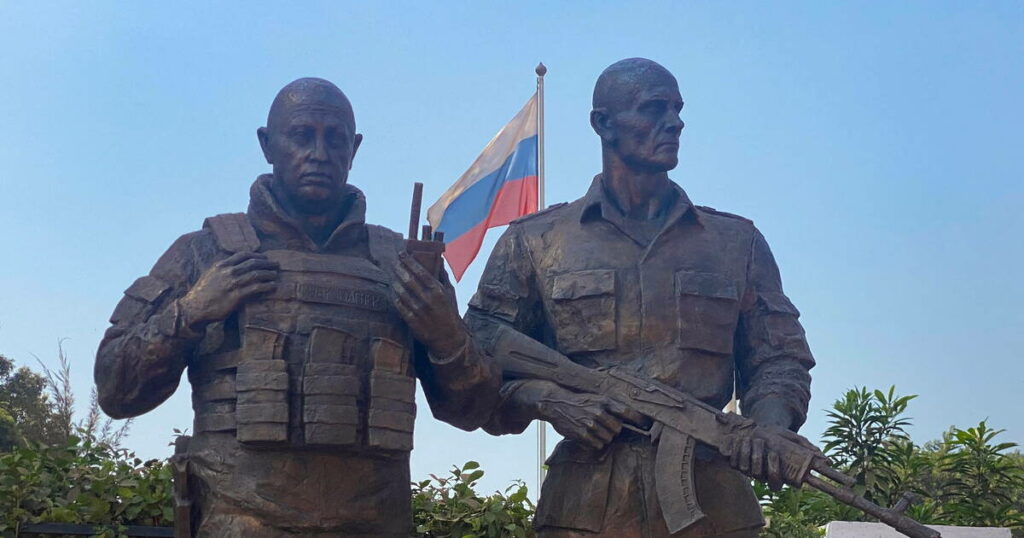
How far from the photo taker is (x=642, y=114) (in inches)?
256

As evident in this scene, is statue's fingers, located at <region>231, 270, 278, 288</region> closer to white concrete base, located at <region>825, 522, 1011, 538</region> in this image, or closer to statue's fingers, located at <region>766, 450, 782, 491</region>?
statue's fingers, located at <region>766, 450, 782, 491</region>

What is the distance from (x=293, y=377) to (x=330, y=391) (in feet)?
0.65

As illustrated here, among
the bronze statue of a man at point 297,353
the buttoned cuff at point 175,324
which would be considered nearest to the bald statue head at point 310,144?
the bronze statue of a man at point 297,353

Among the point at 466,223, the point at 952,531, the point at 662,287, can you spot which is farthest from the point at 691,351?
the point at 466,223

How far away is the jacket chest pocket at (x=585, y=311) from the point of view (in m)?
6.26

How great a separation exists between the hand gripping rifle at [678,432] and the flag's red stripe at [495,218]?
730 cm

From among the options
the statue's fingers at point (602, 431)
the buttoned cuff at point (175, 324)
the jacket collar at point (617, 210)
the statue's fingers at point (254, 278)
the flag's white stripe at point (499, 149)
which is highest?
the flag's white stripe at point (499, 149)

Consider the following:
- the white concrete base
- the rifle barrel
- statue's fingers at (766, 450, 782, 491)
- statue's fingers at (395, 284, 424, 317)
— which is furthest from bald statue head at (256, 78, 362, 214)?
the white concrete base

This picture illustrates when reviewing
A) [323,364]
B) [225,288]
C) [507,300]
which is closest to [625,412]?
[507,300]

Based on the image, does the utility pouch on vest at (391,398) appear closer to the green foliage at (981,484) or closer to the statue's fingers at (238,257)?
the statue's fingers at (238,257)

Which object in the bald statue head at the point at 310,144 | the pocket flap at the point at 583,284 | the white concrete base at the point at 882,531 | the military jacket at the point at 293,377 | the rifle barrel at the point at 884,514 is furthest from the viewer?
the white concrete base at the point at 882,531

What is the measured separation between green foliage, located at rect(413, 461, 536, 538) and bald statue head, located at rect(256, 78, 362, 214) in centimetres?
296

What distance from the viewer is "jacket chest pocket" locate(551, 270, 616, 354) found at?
6262mm

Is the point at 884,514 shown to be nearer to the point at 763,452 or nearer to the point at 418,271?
the point at 763,452
